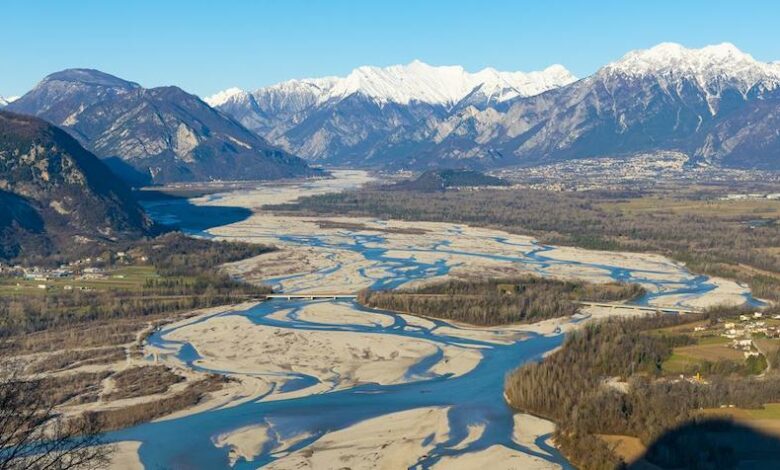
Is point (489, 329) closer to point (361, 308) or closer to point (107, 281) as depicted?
point (361, 308)

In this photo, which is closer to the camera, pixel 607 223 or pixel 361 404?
pixel 361 404

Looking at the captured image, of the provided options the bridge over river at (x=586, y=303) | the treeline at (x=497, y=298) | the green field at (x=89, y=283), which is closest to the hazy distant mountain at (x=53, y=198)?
the green field at (x=89, y=283)

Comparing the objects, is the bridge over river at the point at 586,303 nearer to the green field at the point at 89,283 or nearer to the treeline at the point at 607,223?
the treeline at the point at 607,223

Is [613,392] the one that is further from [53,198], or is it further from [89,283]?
[53,198]

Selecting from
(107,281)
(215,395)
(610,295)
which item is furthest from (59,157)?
(215,395)

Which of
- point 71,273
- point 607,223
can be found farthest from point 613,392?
point 607,223

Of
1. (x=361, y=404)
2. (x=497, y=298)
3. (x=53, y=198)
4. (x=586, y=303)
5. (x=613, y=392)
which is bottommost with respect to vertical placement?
(x=586, y=303)
